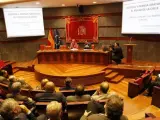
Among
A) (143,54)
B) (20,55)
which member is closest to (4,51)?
(20,55)

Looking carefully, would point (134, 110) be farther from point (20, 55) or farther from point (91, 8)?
point (20, 55)

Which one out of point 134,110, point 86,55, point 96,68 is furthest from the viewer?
point 86,55

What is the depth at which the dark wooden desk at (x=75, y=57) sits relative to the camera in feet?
20.1

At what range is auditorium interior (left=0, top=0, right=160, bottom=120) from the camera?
14.4 feet

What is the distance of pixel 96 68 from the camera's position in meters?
5.82

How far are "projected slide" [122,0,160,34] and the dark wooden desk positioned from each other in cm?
175

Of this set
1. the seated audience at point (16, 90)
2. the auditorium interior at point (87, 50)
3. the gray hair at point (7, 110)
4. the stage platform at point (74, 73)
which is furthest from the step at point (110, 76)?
the gray hair at point (7, 110)

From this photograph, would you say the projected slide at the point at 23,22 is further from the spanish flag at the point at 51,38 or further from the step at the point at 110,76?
the step at the point at 110,76

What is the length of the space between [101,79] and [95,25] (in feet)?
11.1

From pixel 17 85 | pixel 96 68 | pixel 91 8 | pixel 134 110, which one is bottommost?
pixel 134 110

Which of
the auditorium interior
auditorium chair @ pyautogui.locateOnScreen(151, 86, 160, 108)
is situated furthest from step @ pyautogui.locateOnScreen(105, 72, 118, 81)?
auditorium chair @ pyautogui.locateOnScreen(151, 86, 160, 108)

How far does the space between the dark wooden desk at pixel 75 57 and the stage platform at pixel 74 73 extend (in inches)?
10.5

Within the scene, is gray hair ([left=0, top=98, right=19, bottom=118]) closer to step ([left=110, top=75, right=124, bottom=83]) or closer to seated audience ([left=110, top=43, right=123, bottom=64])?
step ([left=110, top=75, right=124, bottom=83])

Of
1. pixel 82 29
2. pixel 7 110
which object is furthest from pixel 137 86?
pixel 82 29
